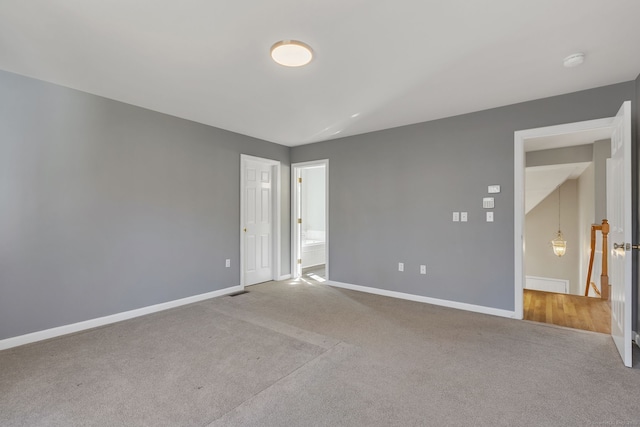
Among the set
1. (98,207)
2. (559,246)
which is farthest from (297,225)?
(559,246)

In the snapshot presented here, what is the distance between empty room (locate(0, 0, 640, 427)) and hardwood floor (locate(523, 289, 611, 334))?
38 mm

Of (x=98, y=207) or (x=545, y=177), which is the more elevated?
(x=545, y=177)

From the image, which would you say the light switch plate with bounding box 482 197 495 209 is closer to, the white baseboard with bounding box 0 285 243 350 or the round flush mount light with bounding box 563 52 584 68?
the round flush mount light with bounding box 563 52 584 68

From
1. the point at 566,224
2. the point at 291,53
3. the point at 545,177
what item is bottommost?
the point at 566,224

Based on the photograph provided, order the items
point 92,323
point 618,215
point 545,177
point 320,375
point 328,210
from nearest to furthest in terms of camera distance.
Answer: point 320,375 < point 618,215 < point 92,323 < point 328,210 < point 545,177

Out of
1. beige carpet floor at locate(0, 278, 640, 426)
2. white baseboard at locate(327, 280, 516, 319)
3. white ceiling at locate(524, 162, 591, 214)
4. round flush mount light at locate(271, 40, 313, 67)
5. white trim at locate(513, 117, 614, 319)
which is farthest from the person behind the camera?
white ceiling at locate(524, 162, 591, 214)

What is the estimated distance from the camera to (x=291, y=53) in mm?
2334

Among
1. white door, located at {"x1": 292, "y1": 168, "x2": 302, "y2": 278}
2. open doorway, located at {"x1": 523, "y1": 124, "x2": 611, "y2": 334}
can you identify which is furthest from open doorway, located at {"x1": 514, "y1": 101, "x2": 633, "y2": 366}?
white door, located at {"x1": 292, "y1": 168, "x2": 302, "y2": 278}

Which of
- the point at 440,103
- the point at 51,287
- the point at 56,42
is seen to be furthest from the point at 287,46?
the point at 51,287

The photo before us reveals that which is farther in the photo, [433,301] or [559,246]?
[559,246]

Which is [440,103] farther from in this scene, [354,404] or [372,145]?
[354,404]

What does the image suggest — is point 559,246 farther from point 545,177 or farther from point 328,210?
point 328,210

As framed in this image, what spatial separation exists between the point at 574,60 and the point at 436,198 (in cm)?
195

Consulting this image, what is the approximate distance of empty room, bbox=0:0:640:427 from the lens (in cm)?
193
